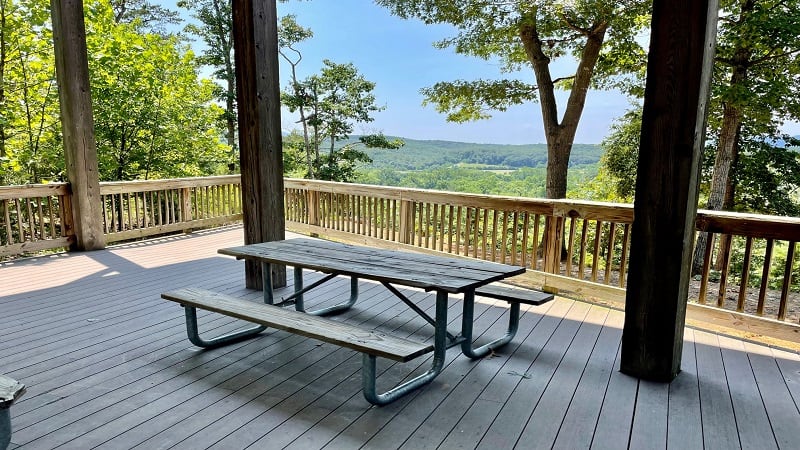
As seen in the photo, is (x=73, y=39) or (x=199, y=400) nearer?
(x=199, y=400)

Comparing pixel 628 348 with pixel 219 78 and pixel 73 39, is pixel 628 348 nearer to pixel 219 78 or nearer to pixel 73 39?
pixel 73 39

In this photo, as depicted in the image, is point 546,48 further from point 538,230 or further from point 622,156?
point 538,230

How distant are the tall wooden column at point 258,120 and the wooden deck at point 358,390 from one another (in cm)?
97

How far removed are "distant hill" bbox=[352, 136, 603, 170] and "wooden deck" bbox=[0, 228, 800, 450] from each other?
11.3m

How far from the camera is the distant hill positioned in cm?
1482

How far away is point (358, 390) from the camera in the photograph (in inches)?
92.4

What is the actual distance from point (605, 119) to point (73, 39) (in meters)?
11.6

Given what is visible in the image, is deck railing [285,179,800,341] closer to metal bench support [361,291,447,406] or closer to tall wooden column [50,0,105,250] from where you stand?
metal bench support [361,291,447,406]

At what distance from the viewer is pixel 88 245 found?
5445 mm

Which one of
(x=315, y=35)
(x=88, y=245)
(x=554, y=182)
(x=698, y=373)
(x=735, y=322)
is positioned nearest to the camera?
(x=698, y=373)

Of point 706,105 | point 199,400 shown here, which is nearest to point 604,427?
point 706,105

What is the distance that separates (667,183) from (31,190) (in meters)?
5.79

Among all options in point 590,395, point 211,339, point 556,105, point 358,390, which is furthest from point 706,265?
point 556,105

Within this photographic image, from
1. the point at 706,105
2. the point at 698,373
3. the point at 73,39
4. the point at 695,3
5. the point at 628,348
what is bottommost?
the point at 698,373
